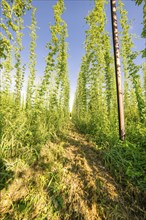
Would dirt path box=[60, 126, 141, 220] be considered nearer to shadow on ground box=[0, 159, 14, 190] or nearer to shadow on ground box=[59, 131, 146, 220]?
shadow on ground box=[59, 131, 146, 220]

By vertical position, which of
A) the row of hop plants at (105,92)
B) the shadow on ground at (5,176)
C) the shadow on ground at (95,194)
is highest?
the row of hop plants at (105,92)

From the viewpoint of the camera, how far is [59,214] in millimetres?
3254

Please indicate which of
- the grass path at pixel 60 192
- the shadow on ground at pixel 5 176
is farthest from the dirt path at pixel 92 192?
the shadow on ground at pixel 5 176

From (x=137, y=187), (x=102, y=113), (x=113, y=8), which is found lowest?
(x=137, y=187)

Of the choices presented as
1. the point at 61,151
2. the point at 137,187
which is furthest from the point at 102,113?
the point at 137,187

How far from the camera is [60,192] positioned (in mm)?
3697

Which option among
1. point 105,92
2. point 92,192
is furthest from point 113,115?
Answer: point 92,192

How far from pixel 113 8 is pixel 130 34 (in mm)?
4867

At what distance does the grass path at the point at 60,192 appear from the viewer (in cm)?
326

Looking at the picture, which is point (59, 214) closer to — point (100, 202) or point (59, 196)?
point (59, 196)

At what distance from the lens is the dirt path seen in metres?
3.31

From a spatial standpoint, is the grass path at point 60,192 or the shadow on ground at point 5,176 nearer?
the grass path at point 60,192

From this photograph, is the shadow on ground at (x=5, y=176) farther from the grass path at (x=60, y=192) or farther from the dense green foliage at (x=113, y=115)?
the dense green foliage at (x=113, y=115)

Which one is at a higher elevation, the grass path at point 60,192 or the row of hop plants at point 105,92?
the row of hop plants at point 105,92
